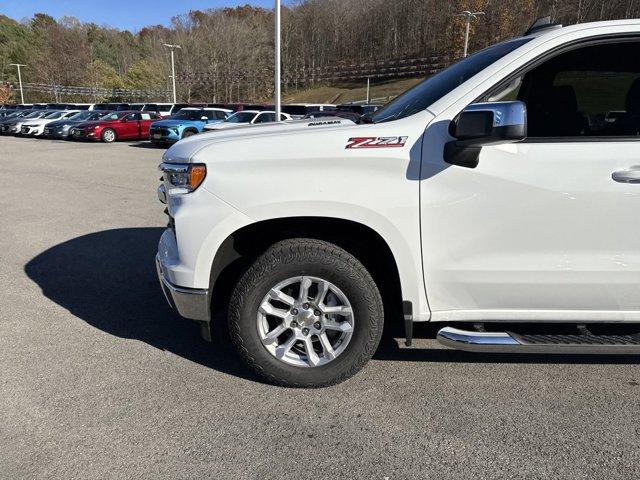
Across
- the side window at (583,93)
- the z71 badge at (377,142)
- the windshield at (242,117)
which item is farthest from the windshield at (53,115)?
the side window at (583,93)

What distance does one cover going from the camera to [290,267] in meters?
2.77

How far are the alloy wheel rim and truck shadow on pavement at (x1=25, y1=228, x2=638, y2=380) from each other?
1.25 feet

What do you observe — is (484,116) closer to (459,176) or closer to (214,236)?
(459,176)

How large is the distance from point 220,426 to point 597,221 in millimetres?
2298

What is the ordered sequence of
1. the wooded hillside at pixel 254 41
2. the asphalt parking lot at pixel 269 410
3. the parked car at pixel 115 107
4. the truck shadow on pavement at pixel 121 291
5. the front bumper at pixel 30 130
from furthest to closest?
the wooded hillside at pixel 254 41 < the parked car at pixel 115 107 < the front bumper at pixel 30 130 < the truck shadow on pavement at pixel 121 291 < the asphalt parking lot at pixel 269 410

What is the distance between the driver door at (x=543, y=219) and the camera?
8.50 ft

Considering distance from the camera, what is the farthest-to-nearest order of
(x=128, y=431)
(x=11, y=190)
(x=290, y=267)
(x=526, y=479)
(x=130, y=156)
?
1. (x=130, y=156)
2. (x=11, y=190)
3. (x=290, y=267)
4. (x=128, y=431)
5. (x=526, y=479)

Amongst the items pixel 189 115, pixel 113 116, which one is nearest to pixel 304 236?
pixel 189 115

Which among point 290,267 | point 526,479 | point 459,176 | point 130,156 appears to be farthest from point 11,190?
point 526,479

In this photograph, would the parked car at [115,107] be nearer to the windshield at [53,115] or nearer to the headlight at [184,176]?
the windshield at [53,115]

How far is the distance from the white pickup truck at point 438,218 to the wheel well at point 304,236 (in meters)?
0.01

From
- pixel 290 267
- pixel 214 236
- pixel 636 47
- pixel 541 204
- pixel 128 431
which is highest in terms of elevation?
pixel 636 47

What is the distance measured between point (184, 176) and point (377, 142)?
43.3 inches

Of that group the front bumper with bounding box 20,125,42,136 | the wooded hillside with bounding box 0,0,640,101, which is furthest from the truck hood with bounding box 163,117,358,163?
the wooded hillside with bounding box 0,0,640,101
